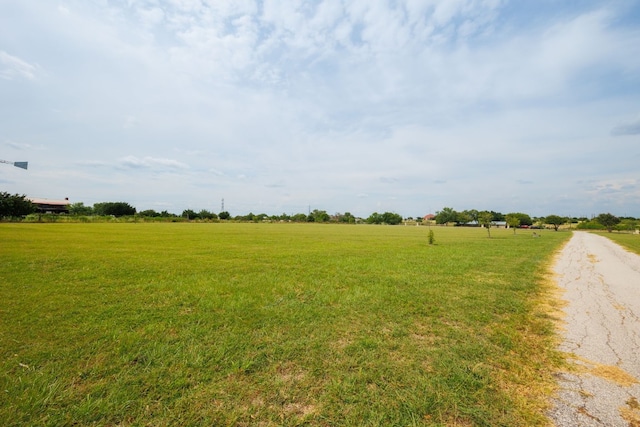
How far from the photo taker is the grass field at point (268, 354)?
282 cm

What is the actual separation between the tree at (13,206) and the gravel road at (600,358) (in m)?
74.6

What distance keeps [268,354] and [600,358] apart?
16.3 feet

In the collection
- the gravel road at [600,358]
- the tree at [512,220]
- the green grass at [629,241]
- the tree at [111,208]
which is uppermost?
the tree at [111,208]

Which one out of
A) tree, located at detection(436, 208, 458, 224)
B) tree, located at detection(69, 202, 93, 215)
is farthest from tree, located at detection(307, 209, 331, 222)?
tree, located at detection(69, 202, 93, 215)

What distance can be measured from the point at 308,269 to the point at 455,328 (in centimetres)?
649

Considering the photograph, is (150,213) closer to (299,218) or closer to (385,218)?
(299,218)

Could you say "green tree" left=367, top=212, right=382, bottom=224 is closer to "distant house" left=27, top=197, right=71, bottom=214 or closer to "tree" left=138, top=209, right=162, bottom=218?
"tree" left=138, top=209, right=162, bottom=218

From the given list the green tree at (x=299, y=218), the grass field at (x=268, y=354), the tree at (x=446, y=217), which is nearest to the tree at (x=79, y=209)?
the green tree at (x=299, y=218)

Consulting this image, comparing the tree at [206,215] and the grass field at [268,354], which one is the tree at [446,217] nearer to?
the tree at [206,215]

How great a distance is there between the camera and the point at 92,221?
197 feet

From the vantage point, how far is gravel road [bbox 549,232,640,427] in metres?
2.87

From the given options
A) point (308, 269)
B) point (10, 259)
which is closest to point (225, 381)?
point (308, 269)

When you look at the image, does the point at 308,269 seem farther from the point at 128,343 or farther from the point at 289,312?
the point at 128,343

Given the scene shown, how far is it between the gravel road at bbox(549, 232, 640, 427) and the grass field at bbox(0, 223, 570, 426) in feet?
0.86
